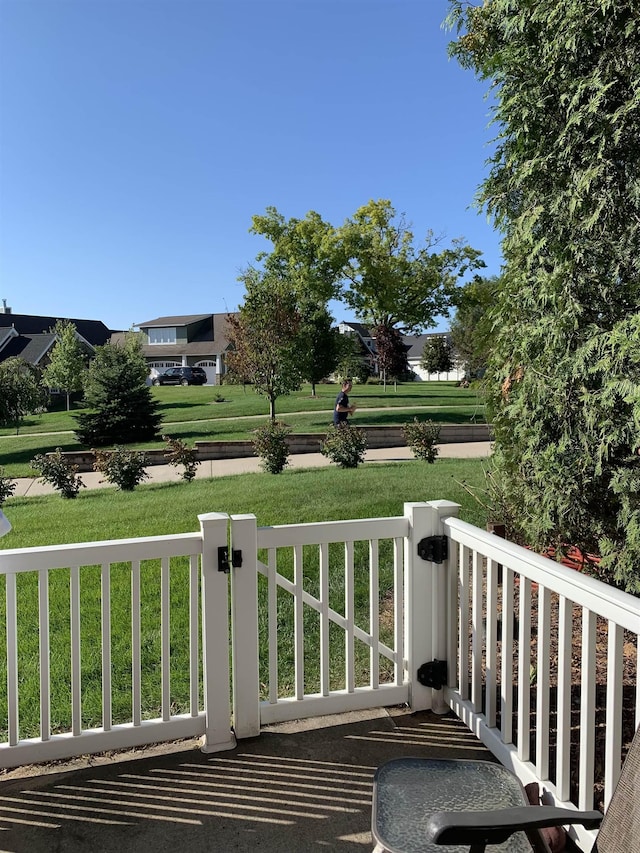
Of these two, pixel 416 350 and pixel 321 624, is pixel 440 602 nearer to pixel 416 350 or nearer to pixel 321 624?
pixel 321 624

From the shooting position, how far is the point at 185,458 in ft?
32.1

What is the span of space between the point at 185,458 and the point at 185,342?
3676cm

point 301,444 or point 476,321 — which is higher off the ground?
point 476,321

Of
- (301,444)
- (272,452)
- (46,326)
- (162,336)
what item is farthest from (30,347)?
(272,452)

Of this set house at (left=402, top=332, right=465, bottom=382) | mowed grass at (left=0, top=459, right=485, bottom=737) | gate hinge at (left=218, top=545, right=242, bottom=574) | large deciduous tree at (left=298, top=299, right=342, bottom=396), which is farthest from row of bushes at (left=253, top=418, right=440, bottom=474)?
house at (left=402, top=332, right=465, bottom=382)

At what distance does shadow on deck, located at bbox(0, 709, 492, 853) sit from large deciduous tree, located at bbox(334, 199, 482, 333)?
2003 centimetres

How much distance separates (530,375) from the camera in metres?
3.46

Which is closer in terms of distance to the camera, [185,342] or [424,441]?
[424,441]

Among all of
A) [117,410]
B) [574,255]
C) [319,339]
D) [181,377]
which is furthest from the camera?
[181,377]

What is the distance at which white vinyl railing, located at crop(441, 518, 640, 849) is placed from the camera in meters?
1.61

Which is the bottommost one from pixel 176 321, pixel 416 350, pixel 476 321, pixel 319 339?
pixel 319 339

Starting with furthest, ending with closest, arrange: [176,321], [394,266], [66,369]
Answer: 1. [176,321]
2. [66,369]
3. [394,266]

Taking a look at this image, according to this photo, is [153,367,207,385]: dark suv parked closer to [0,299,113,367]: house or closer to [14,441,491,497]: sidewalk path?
[0,299,113,367]: house

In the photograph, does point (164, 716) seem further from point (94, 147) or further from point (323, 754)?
point (94, 147)
